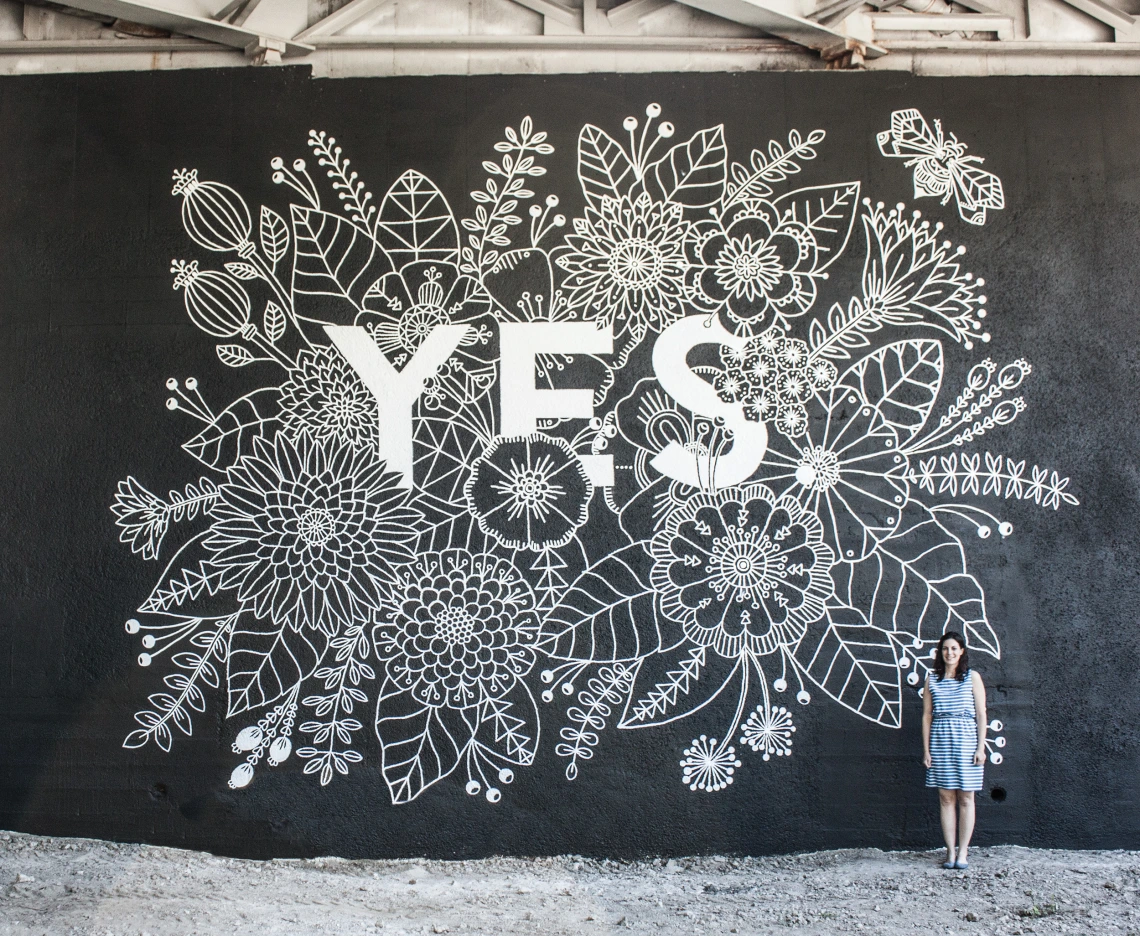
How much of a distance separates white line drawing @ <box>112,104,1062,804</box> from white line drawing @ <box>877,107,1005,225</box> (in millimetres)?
12

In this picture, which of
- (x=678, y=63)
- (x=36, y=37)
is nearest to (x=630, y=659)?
(x=678, y=63)

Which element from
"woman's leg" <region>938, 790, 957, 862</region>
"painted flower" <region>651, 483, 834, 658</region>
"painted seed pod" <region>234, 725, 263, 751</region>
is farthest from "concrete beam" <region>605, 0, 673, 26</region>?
"woman's leg" <region>938, 790, 957, 862</region>

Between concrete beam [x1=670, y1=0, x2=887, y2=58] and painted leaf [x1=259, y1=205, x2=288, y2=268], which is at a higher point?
concrete beam [x1=670, y1=0, x2=887, y2=58]

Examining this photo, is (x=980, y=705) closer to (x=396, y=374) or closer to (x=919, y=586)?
(x=919, y=586)

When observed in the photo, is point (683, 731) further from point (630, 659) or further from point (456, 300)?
point (456, 300)

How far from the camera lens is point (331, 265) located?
4562 millimetres

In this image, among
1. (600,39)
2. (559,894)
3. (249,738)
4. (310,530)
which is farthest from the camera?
(600,39)

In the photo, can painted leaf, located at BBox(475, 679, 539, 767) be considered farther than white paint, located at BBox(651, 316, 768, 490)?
No

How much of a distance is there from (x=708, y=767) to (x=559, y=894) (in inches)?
35.3

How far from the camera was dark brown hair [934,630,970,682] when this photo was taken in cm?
424

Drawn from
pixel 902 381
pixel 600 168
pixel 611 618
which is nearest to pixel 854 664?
pixel 611 618

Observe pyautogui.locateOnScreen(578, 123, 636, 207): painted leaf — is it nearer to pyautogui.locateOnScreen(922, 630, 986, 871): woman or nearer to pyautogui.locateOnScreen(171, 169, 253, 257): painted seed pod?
pyautogui.locateOnScreen(171, 169, 253, 257): painted seed pod

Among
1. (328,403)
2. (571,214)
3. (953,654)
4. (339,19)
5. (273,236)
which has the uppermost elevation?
(339,19)

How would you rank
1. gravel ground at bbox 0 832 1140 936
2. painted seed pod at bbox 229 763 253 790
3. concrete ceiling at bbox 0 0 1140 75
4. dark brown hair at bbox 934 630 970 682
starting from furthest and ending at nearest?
1. concrete ceiling at bbox 0 0 1140 75
2. painted seed pod at bbox 229 763 253 790
3. dark brown hair at bbox 934 630 970 682
4. gravel ground at bbox 0 832 1140 936
